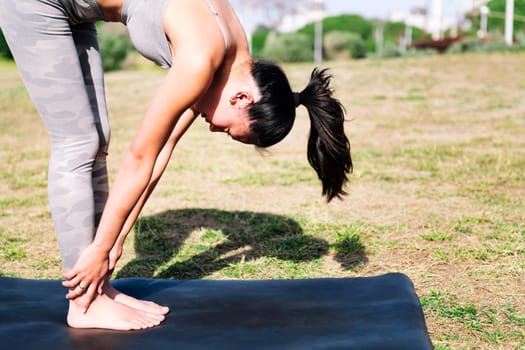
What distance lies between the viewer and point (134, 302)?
2486mm

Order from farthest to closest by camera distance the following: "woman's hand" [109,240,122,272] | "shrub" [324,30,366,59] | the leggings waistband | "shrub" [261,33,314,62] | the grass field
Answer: "shrub" [324,30,366,59]
"shrub" [261,33,314,62]
the grass field
"woman's hand" [109,240,122,272]
the leggings waistband

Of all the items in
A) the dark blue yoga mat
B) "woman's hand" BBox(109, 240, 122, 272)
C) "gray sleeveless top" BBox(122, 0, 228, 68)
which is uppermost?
"gray sleeveless top" BBox(122, 0, 228, 68)

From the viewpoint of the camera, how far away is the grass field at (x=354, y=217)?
303 centimetres

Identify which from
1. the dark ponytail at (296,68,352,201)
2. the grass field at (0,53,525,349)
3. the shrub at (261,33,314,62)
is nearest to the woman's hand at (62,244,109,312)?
the grass field at (0,53,525,349)

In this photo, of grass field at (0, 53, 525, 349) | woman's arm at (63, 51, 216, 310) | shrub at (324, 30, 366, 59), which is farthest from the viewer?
shrub at (324, 30, 366, 59)

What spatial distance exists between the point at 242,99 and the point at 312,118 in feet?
1.23

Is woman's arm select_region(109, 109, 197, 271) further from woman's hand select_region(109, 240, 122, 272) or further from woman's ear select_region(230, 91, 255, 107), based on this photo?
woman's ear select_region(230, 91, 255, 107)

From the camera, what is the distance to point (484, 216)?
398 cm

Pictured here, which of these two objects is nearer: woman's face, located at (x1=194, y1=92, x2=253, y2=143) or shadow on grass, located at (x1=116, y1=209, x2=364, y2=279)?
woman's face, located at (x1=194, y1=92, x2=253, y2=143)

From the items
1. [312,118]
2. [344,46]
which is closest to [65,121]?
[312,118]

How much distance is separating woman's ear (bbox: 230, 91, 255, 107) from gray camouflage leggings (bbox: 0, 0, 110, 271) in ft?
1.86

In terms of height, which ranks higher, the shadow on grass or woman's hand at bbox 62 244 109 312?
woman's hand at bbox 62 244 109 312

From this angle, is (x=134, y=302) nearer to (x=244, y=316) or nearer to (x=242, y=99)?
(x=244, y=316)

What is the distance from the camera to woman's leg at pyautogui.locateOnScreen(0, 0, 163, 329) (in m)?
2.27
